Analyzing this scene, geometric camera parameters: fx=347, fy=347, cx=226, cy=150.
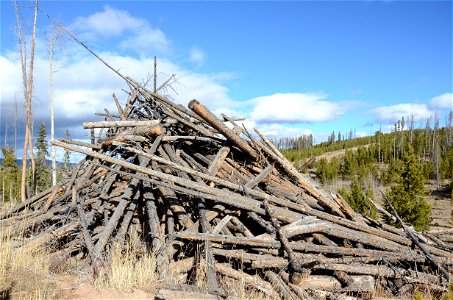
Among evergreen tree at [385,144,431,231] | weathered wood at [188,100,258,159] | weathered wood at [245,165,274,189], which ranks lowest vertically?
evergreen tree at [385,144,431,231]

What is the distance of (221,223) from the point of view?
5.98 meters

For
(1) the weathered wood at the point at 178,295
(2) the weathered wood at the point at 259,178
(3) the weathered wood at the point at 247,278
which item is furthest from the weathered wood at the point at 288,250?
(1) the weathered wood at the point at 178,295

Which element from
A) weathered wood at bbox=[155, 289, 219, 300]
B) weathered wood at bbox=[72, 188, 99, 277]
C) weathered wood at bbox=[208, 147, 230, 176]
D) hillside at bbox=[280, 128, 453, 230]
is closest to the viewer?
weathered wood at bbox=[155, 289, 219, 300]

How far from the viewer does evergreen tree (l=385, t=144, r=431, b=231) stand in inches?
832

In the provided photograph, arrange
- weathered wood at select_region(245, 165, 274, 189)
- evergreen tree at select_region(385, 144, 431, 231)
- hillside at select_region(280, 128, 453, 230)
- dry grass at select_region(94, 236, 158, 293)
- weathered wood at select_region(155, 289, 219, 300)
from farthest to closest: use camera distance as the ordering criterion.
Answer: hillside at select_region(280, 128, 453, 230) → evergreen tree at select_region(385, 144, 431, 231) → weathered wood at select_region(245, 165, 274, 189) → dry grass at select_region(94, 236, 158, 293) → weathered wood at select_region(155, 289, 219, 300)

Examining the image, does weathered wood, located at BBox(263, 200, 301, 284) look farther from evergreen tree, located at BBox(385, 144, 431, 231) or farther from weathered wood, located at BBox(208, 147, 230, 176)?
evergreen tree, located at BBox(385, 144, 431, 231)

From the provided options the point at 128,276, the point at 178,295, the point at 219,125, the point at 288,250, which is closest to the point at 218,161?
the point at 219,125

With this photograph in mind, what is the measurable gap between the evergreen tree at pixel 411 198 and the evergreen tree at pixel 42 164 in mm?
28915

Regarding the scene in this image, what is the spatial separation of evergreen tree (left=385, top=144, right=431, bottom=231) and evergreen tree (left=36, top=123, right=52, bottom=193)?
1138 inches

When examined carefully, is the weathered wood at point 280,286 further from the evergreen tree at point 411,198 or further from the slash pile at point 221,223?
the evergreen tree at point 411,198

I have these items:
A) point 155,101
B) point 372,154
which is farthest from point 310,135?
point 155,101

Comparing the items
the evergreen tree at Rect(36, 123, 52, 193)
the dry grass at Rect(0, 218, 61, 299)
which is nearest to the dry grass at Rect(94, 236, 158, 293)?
the dry grass at Rect(0, 218, 61, 299)

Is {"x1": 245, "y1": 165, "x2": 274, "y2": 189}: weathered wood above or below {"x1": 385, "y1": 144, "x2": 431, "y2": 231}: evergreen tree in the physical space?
above

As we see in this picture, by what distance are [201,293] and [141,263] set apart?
1.34 meters
